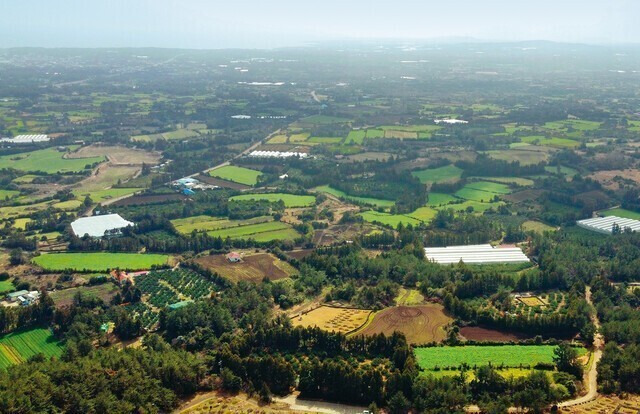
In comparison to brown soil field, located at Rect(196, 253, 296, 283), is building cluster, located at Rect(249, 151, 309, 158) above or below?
above

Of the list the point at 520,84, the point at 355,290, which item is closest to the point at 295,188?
the point at 355,290

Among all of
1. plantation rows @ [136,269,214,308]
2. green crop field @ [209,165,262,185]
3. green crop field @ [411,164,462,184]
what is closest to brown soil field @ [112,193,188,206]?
green crop field @ [209,165,262,185]

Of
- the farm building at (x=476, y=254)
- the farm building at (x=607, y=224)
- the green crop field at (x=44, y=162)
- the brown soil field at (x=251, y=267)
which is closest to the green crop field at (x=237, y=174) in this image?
the green crop field at (x=44, y=162)

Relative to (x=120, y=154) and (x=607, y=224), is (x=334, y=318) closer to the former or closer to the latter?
(x=607, y=224)

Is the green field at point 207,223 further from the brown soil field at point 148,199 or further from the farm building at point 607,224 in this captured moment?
the farm building at point 607,224

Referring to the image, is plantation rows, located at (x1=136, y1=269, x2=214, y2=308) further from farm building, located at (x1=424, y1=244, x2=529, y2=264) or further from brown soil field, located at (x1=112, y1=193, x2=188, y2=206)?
brown soil field, located at (x1=112, y1=193, x2=188, y2=206)
